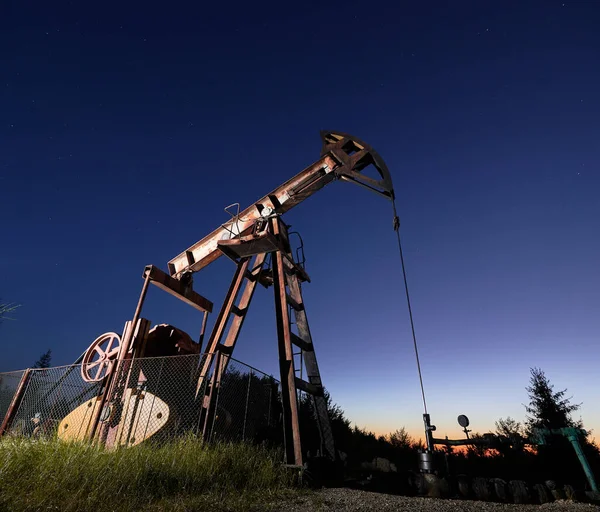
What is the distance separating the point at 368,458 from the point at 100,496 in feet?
31.5

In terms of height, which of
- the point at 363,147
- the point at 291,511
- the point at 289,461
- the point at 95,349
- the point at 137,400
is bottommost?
the point at 291,511

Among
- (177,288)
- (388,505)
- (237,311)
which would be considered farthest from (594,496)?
(177,288)

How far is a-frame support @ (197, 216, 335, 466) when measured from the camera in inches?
224

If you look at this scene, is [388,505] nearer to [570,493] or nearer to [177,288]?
[570,493]

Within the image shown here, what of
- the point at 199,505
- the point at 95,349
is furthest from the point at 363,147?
the point at 95,349

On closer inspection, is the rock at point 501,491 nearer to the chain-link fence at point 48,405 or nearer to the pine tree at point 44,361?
the chain-link fence at point 48,405

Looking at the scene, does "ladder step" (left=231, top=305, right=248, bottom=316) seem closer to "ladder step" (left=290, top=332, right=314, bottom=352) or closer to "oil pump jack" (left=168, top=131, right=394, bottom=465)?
"oil pump jack" (left=168, top=131, right=394, bottom=465)

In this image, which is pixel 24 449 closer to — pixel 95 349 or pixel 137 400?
pixel 137 400

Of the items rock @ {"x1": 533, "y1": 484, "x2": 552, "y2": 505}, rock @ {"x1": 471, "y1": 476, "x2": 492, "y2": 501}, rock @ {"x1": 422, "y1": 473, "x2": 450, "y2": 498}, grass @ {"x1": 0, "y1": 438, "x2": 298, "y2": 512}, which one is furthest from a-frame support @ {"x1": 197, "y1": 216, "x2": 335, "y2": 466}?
rock @ {"x1": 533, "y1": 484, "x2": 552, "y2": 505}

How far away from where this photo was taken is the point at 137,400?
21.1ft

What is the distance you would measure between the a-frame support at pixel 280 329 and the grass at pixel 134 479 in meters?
0.84

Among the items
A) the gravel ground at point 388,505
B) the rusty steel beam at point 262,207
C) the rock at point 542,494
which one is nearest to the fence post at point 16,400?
the rusty steel beam at point 262,207

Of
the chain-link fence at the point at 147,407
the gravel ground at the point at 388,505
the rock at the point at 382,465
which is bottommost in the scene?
the gravel ground at the point at 388,505

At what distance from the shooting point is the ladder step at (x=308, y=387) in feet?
19.9
